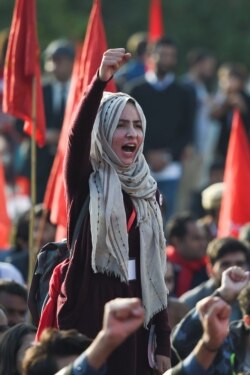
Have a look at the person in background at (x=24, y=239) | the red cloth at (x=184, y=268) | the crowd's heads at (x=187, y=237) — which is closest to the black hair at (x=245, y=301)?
the person in background at (x=24, y=239)

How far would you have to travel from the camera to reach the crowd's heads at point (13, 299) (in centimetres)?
897

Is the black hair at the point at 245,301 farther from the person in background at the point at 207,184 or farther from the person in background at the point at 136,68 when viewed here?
the person in background at the point at 136,68

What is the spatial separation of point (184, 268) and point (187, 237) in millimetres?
299

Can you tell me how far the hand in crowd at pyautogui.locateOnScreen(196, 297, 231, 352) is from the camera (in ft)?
18.9

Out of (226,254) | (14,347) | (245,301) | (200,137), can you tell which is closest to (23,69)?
(226,254)

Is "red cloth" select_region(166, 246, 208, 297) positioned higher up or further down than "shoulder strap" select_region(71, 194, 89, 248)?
further down

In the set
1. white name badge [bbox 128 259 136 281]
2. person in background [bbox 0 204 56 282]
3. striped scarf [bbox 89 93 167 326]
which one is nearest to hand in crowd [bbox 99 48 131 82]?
striped scarf [bbox 89 93 167 326]

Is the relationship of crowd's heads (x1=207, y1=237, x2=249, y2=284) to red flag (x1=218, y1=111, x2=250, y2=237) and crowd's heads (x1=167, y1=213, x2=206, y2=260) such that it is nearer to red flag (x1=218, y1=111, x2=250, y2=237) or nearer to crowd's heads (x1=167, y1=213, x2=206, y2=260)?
red flag (x1=218, y1=111, x2=250, y2=237)

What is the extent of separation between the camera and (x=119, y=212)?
710 centimetres

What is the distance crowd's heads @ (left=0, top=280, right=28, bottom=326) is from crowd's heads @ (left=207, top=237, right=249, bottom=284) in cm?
154

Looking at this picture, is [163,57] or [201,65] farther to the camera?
[201,65]

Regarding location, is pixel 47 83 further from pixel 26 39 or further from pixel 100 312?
pixel 100 312

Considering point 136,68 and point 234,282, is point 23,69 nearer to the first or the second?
point 234,282

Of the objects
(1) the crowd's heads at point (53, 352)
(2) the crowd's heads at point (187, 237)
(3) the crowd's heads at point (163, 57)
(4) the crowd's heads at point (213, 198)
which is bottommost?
(2) the crowd's heads at point (187, 237)
